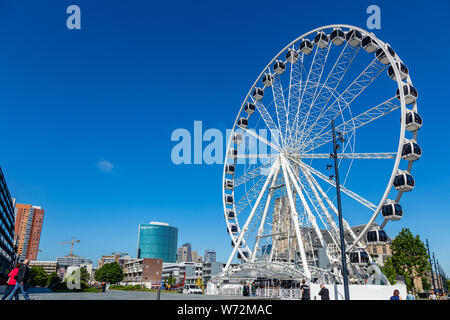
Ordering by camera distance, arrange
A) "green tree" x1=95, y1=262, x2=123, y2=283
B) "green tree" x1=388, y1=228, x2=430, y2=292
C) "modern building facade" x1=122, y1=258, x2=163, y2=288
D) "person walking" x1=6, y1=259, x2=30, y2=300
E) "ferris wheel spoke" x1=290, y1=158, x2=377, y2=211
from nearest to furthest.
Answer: "person walking" x1=6, y1=259, x2=30, y2=300
"ferris wheel spoke" x1=290, y1=158, x2=377, y2=211
"green tree" x1=388, y1=228, x2=430, y2=292
"green tree" x1=95, y1=262, x2=123, y2=283
"modern building facade" x1=122, y1=258, x2=163, y2=288

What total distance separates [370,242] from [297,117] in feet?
47.5

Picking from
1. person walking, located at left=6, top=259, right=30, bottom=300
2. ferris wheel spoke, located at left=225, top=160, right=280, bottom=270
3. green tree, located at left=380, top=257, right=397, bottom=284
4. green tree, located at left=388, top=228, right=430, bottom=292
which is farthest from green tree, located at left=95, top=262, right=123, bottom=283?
person walking, located at left=6, top=259, right=30, bottom=300

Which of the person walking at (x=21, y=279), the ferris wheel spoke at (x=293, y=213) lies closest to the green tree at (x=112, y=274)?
the ferris wheel spoke at (x=293, y=213)

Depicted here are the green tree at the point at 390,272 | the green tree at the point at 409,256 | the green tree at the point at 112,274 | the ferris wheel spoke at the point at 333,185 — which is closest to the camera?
the ferris wheel spoke at the point at 333,185

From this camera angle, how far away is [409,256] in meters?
55.8

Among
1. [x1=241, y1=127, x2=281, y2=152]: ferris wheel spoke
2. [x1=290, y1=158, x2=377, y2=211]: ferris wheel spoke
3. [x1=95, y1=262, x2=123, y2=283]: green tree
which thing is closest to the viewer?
[x1=290, y1=158, x2=377, y2=211]: ferris wheel spoke

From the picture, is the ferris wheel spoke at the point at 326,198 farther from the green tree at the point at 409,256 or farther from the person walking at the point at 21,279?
the green tree at the point at 409,256

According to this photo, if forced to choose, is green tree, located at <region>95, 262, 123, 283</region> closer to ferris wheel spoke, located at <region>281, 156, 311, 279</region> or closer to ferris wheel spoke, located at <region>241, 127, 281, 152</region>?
ferris wheel spoke, located at <region>241, 127, 281, 152</region>

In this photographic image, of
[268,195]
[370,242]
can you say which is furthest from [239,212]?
[370,242]

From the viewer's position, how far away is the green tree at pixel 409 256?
54812 millimetres

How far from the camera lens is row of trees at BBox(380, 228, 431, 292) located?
54.8 metres

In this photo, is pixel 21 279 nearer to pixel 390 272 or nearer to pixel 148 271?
pixel 390 272

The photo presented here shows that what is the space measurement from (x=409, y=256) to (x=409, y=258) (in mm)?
476

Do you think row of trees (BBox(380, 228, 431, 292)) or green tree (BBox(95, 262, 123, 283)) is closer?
row of trees (BBox(380, 228, 431, 292))
